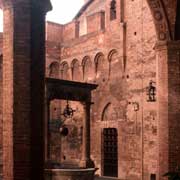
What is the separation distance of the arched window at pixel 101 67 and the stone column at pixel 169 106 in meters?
11.3

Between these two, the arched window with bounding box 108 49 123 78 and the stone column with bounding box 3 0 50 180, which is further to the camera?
the arched window with bounding box 108 49 123 78

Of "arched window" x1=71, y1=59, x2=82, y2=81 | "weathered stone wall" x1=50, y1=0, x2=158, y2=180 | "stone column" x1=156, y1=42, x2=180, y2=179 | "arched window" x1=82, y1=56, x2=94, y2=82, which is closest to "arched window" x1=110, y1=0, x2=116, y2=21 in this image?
"weathered stone wall" x1=50, y1=0, x2=158, y2=180

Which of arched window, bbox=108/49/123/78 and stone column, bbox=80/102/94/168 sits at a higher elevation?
arched window, bbox=108/49/123/78

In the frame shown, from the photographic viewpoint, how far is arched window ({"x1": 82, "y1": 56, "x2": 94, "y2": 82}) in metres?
22.6

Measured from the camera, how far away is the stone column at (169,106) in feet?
32.5

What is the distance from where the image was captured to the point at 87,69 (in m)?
23.0

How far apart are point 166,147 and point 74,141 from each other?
1333 cm

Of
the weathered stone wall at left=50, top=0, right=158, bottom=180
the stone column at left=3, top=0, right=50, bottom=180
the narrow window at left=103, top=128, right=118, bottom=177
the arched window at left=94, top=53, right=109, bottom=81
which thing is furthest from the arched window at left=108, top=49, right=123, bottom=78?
the stone column at left=3, top=0, right=50, bottom=180

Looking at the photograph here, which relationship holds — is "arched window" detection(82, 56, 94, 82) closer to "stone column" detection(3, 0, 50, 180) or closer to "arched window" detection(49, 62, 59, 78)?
"arched window" detection(49, 62, 59, 78)

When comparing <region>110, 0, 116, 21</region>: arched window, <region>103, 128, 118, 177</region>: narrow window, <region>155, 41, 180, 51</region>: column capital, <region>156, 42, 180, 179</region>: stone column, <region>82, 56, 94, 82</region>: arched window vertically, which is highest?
<region>110, 0, 116, 21</region>: arched window

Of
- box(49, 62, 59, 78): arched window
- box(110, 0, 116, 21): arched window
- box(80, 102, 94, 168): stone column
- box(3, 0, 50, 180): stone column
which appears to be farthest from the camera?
box(49, 62, 59, 78): arched window

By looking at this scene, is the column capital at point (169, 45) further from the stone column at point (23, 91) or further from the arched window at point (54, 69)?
the arched window at point (54, 69)

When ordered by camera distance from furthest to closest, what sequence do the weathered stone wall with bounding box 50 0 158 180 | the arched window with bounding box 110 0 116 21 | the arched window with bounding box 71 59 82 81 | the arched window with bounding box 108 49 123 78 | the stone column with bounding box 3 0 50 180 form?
1. the arched window with bounding box 71 59 82 81
2. the arched window with bounding box 110 0 116 21
3. the arched window with bounding box 108 49 123 78
4. the weathered stone wall with bounding box 50 0 158 180
5. the stone column with bounding box 3 0 50 180

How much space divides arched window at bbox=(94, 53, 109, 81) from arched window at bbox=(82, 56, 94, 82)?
49 cm
